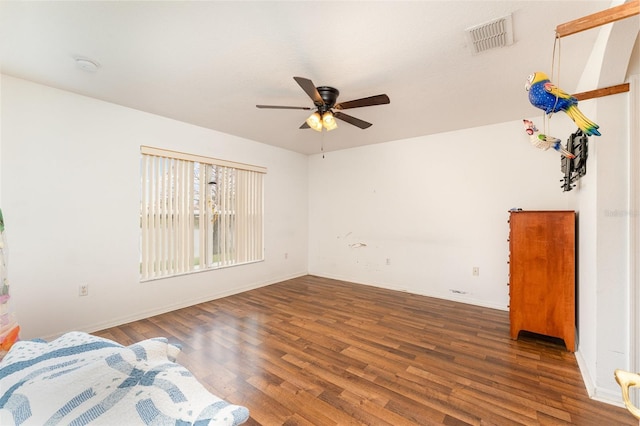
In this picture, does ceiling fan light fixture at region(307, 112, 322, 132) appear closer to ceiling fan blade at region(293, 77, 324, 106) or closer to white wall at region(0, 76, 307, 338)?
ceiling fan blade at region(293, 77, 324, 106)

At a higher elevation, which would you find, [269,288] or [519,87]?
[519,87]

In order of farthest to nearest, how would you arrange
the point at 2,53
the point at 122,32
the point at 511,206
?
the point at 511,206 → the point at 2,53 → the point at 122,32

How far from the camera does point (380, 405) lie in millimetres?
1733

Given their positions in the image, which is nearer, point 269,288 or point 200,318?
point 200,318

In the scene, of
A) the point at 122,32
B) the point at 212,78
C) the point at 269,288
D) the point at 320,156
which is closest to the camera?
the point at 122,32

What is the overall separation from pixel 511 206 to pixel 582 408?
2409 mm

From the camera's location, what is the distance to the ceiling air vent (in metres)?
1.70

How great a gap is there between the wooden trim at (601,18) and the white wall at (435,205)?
2.12 m

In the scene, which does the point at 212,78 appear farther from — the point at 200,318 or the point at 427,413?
the point at 427,413

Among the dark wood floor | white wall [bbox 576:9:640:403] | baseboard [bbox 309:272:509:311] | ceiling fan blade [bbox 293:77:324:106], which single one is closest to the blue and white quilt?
the dark wood floor

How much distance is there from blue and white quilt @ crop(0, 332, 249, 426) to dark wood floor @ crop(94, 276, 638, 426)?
37.8 inches

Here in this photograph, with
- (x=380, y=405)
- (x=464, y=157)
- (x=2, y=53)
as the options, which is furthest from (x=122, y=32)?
(x=464, y=157)

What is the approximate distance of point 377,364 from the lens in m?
2.20

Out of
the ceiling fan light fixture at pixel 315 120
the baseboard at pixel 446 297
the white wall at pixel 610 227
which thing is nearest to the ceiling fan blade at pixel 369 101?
the ceiling fan light fixture at pixel 315 120
